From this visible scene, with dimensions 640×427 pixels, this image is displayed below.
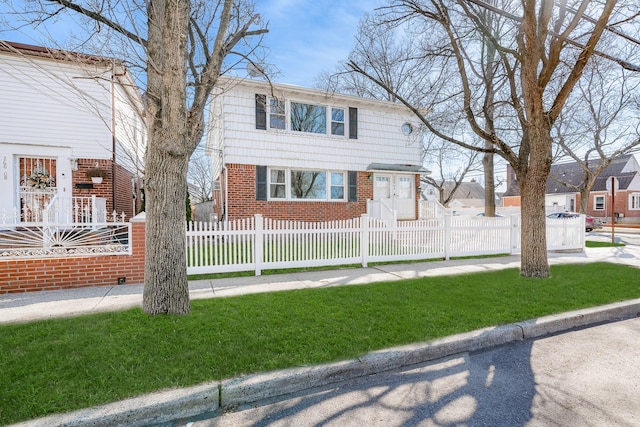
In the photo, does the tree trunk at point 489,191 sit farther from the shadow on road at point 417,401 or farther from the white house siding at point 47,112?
the white house siding at point 47,112

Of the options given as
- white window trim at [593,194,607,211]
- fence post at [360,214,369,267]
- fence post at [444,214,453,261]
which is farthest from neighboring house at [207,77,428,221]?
white window trim at [593,194,607,211]

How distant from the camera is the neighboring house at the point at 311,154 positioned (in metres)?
11.5

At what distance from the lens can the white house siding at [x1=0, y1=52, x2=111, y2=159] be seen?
8852 millimetres

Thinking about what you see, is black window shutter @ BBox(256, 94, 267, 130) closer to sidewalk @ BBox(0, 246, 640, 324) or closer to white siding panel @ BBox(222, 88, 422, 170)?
white siding panel @ BBox(222, 88, 422, 170)

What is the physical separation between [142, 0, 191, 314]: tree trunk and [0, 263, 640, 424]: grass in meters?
0.39

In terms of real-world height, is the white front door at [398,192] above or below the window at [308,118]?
below

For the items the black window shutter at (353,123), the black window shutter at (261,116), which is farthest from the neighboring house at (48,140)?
the black window shutter at (353,123)

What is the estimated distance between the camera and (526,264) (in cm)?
648

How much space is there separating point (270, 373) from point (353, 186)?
35.4 feet

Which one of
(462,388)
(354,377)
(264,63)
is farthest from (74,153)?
(462,388)

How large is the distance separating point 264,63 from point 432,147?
20486mm

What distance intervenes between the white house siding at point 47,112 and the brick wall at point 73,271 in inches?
191

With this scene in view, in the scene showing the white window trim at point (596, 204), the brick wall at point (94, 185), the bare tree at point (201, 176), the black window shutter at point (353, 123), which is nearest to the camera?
the brick wall at point (94, 185)

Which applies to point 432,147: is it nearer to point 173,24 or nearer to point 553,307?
point 553,307
